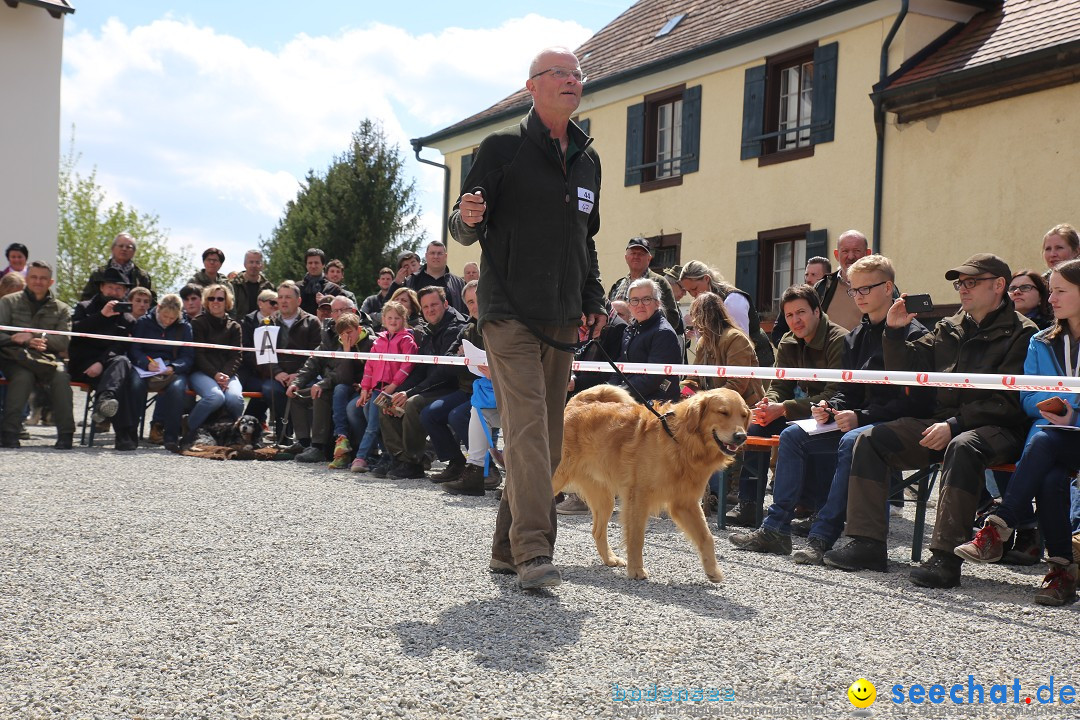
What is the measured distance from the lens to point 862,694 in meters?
3.40

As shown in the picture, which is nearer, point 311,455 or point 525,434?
point 525,434

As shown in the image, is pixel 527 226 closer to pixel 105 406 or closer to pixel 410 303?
pixel 410 303

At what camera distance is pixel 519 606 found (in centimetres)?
456

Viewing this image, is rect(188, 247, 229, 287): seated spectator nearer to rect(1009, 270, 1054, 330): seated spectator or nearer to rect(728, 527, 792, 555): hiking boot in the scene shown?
rect(728, 527, 792, 555): hiking boot

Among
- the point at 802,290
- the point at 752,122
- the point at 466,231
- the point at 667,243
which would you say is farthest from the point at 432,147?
the point at 466,231

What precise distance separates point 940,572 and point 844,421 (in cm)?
122

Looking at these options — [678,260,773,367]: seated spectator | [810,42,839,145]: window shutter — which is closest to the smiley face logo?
[678,260,773,367]: seated spectator

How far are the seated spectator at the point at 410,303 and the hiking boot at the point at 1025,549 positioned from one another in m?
6.70

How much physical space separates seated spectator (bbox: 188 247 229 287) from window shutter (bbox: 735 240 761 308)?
30.4ft

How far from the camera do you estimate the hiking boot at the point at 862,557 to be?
5.93m

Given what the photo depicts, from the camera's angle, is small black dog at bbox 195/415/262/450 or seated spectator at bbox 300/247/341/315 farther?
seated spectator at bbox 300/247/341/315

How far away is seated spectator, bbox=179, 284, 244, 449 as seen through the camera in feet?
39.1

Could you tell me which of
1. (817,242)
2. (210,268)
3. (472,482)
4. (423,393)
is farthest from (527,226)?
(817,242)

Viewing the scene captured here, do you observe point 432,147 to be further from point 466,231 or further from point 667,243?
point 466,231
